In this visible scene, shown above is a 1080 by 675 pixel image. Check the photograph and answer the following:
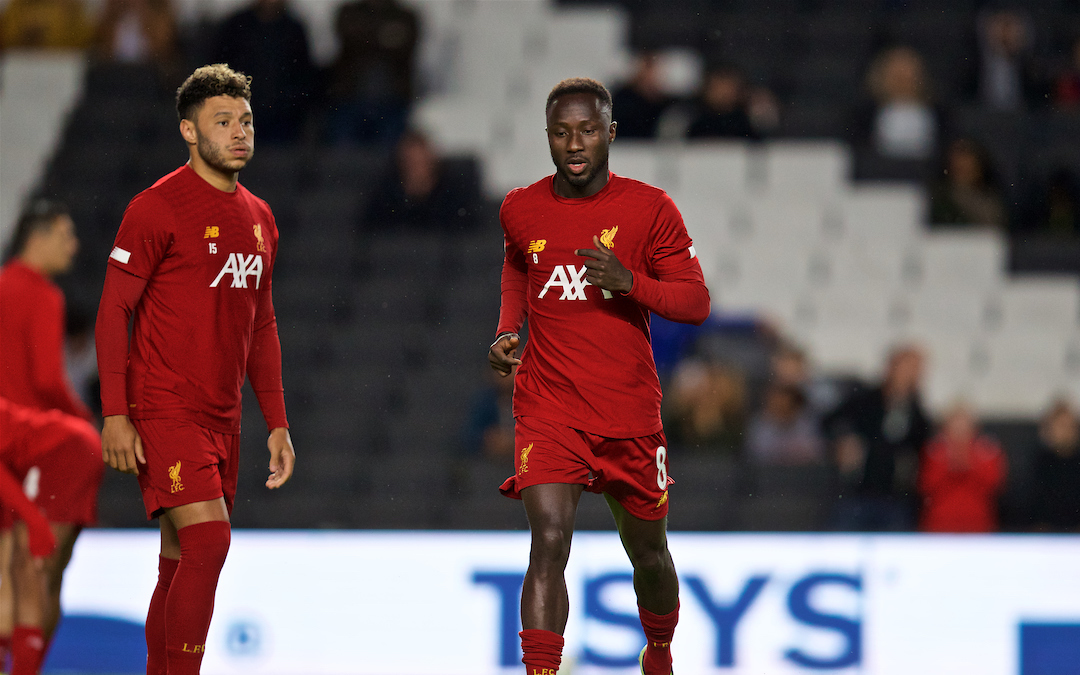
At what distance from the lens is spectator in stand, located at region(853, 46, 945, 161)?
9062 millimetres

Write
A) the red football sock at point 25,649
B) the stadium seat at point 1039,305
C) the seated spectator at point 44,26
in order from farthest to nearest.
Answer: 1. the seated spectator at point 44,26
2. the stadium seat at point 1039,305
3. the red football sock at point 25,649

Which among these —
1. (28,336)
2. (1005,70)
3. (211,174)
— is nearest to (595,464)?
(211,174)

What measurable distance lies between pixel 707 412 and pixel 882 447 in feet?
3.19

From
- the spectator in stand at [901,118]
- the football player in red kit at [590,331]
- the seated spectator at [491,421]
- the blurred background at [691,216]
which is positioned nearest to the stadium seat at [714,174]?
the blurred background at [691,216]

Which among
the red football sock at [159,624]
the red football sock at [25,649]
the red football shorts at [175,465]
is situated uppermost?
the red football shorts at [175,465]

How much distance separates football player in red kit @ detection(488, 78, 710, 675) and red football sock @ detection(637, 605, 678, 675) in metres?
0.19

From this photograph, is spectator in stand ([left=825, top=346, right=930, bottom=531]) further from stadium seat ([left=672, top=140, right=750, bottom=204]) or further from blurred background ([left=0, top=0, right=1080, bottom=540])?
stadium seat ([left=672, top=140, right=750, bottom=204])

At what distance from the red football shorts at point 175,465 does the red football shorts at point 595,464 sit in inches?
34.8

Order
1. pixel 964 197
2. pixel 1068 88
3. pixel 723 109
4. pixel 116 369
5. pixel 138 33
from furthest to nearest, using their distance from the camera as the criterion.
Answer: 1. pixel 138 33
2. pixel 1068 88
3. pixel 964 197
4. pixel 723 109
5. pixel 116 369

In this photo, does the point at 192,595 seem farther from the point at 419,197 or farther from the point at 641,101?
the point at 641,101

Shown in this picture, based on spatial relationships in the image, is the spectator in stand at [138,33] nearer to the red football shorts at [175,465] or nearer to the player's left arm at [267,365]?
the player's left arm at [267,365]

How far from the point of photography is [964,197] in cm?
884

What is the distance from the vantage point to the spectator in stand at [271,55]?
775 cm

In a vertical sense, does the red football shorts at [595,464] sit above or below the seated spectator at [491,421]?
below
